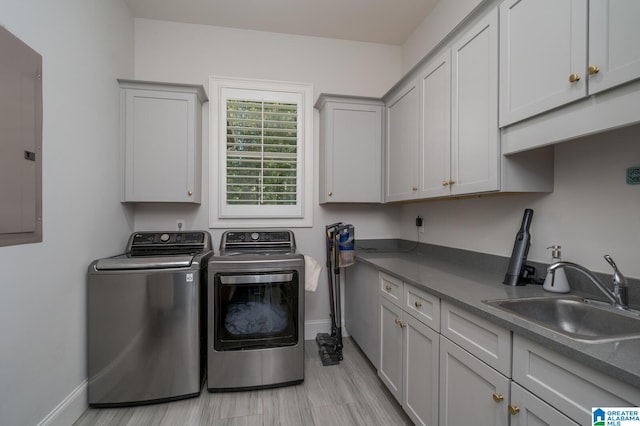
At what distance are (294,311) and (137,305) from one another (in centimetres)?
106

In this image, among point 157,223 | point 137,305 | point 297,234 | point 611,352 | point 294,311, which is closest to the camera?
point 611,352

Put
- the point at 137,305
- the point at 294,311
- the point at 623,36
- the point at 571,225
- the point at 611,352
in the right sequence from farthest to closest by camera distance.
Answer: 1. the point at 294,311
2. the point at 137,305
3. the point at 571,225
4. the point at 623,36
5. the point at 611,352

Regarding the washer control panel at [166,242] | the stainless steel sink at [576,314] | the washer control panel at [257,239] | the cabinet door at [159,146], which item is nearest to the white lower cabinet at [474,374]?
the stainless steel sink at [576,314]

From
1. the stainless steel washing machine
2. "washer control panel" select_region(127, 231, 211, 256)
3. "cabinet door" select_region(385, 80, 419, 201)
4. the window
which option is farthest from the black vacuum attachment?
"washer control panel" select_region(127, 231, 211, 256)

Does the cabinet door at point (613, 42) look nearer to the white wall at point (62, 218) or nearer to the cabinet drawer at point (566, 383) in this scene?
the cabinet drawer at point (566, 383)

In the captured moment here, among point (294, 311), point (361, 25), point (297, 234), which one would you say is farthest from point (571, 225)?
Result: point (361, 25)

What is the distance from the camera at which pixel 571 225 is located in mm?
1390

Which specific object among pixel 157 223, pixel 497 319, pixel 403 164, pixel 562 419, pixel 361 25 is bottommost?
pixel 562 419

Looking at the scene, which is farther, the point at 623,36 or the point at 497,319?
the point at 497,319

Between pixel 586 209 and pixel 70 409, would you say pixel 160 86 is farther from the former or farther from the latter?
pixel 586 209

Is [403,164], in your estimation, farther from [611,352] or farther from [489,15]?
[611,352]

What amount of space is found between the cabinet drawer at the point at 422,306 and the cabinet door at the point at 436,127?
674 mm

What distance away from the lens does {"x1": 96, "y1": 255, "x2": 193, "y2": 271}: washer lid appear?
186 cm

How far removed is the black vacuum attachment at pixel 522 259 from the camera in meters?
1.47
